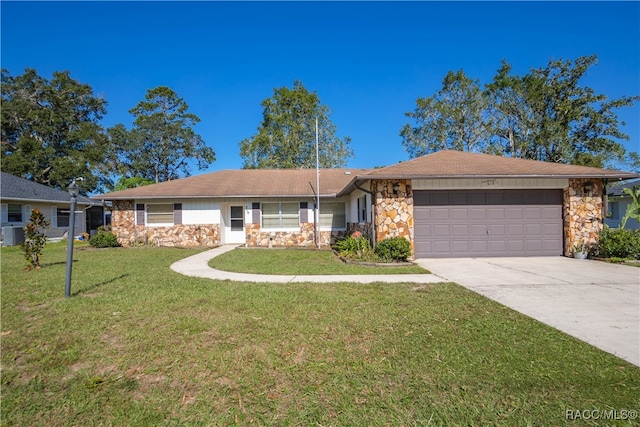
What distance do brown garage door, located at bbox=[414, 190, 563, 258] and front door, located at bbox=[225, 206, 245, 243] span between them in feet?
31.4

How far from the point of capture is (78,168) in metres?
29.8

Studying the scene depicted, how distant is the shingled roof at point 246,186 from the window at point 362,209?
236cm

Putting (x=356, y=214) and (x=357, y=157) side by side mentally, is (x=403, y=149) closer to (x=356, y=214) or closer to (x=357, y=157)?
(x=357, y=157)

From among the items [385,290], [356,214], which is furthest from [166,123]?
[385,290]

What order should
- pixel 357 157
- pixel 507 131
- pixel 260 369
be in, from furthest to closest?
1. pixel 357 157
2. pixel 507 131
3. pixel 260 369

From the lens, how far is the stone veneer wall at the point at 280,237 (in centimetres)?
1546

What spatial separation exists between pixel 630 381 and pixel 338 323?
2.86 meters

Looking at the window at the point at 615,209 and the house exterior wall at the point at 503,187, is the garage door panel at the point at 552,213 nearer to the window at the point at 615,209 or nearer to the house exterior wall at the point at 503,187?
the house exterior wall at the point at 503,187

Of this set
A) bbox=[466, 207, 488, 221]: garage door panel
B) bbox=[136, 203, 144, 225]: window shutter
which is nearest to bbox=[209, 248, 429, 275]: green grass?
bbox=[466, 207, 488, 221]: garage door panel

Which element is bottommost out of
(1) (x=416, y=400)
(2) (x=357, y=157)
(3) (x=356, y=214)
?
(1) (x=416, y=400)

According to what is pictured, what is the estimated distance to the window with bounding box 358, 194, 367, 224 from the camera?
40.3ft

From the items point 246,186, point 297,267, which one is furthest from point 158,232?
point 297,267

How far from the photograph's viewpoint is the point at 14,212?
1861 cm

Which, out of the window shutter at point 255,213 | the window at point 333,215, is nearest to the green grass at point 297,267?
the window shutter at point 255,213
